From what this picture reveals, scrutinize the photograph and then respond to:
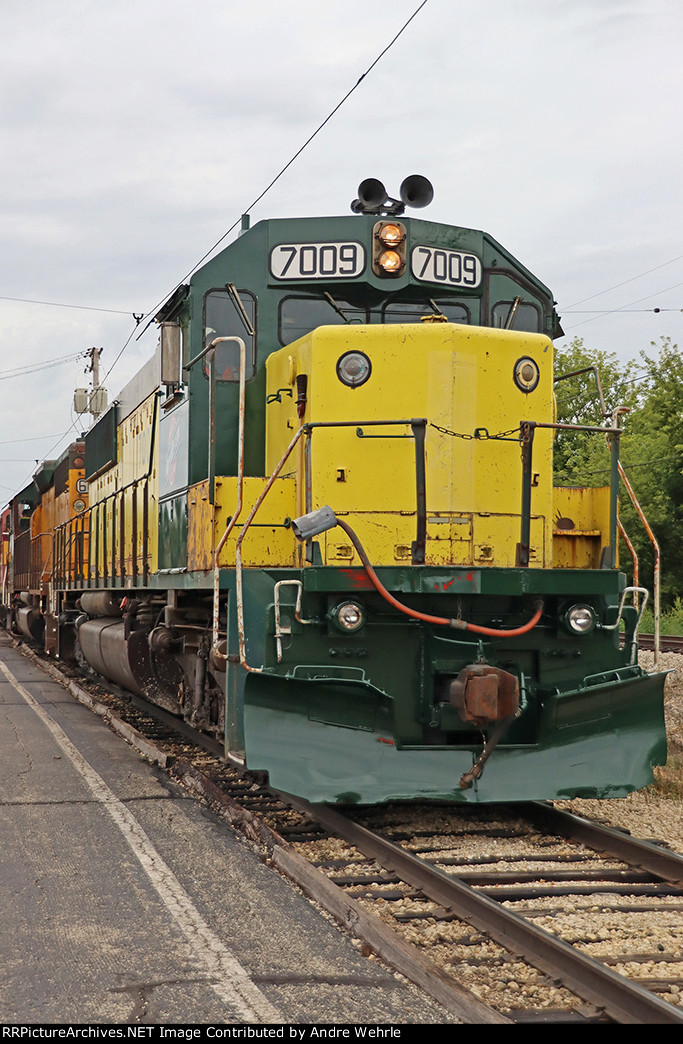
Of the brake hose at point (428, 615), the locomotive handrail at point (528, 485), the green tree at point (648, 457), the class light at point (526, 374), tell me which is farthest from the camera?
the green tree at point (648, 457)

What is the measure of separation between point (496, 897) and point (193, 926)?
132 centimetres

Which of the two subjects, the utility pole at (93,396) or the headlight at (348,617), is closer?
the headlight at (348,617)

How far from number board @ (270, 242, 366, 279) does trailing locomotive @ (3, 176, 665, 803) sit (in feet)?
0.04

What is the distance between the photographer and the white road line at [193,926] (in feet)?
11.3

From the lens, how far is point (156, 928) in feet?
13.8

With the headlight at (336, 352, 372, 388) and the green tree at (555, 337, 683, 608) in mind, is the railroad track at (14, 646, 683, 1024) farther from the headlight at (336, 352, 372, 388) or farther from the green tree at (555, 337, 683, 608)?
the green tree at (555, 337, 683, 608)

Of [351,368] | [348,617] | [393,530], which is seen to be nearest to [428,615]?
[348,617]

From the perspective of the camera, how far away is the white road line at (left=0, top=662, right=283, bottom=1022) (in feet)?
11.3

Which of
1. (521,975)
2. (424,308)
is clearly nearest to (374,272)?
(424,308)

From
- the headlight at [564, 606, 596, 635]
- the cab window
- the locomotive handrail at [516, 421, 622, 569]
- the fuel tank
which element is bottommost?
the fuel tank

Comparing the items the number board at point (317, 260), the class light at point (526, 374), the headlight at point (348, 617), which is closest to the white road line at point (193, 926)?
the headlight at point (348, 617)

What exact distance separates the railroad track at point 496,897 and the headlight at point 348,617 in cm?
106

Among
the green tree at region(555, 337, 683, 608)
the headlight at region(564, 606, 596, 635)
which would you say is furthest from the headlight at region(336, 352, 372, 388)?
the green tree at region(555, 337, 683, 608)

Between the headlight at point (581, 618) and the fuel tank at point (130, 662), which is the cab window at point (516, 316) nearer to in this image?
the headlight at point (581, 618)
